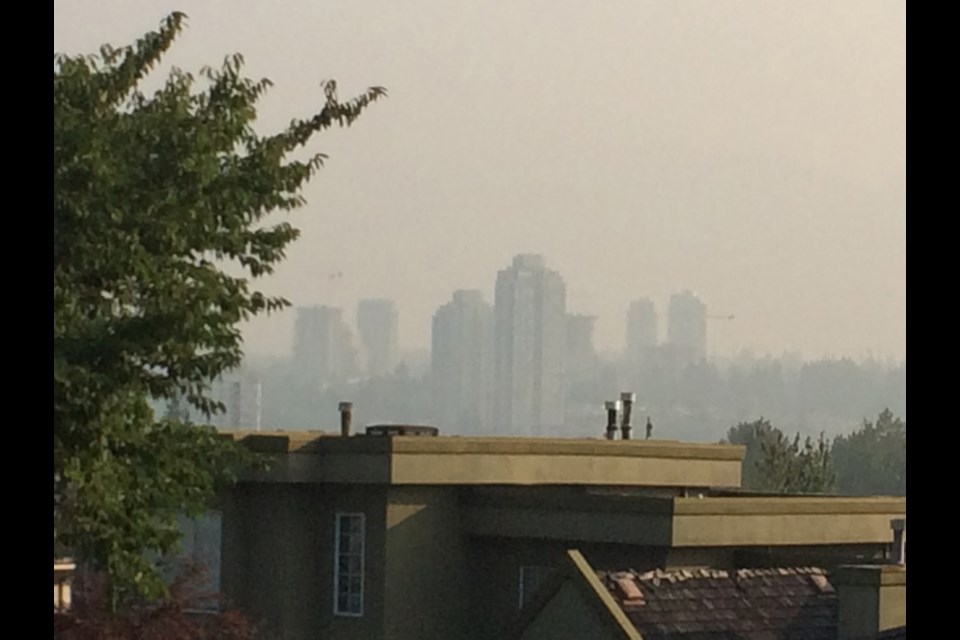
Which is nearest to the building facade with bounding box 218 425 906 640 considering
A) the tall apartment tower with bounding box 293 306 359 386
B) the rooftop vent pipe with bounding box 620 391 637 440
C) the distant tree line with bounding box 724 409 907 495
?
the rooftop vent pipe with bounding box 620 391 637 440

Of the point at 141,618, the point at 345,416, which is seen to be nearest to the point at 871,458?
the point at 345,416

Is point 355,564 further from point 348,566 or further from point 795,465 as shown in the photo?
point 795,465

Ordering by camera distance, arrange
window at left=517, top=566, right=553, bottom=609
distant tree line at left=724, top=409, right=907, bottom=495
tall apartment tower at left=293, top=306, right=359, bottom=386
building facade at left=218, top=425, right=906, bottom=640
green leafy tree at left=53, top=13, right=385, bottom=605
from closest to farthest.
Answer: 1. green leafy tree at left=53, top=13, right=385, bottom=605
2. building facade at left=218, top=425, right=906, bottom=640
3. window at left=517, top=566, right=553, bottom=609
4. distant tree line at left=724, top=409, right=907, bottom=495
5. tall apartment tower at left=293, top=306, right=359, bottom=386

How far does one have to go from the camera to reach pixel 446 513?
27359mm

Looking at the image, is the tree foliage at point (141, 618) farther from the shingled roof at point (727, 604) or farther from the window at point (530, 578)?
the window at point (530, 578)

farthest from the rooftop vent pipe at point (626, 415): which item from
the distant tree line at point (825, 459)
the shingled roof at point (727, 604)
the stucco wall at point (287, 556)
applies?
the distant tree line at point (825, 459)

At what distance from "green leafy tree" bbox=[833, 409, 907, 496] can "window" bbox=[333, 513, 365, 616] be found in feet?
341

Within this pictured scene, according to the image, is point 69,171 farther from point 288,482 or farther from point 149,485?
point 288,482

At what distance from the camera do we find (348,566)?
27.3 meters

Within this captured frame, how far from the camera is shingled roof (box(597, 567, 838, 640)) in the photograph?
61.2 feet

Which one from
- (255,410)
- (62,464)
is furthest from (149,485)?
(255,410)

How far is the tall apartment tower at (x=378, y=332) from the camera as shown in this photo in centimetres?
18332

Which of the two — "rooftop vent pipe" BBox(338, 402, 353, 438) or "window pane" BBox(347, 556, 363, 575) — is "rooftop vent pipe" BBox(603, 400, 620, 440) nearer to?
"rooftop vent pipe" BBox(338, 402, 353, 438)
